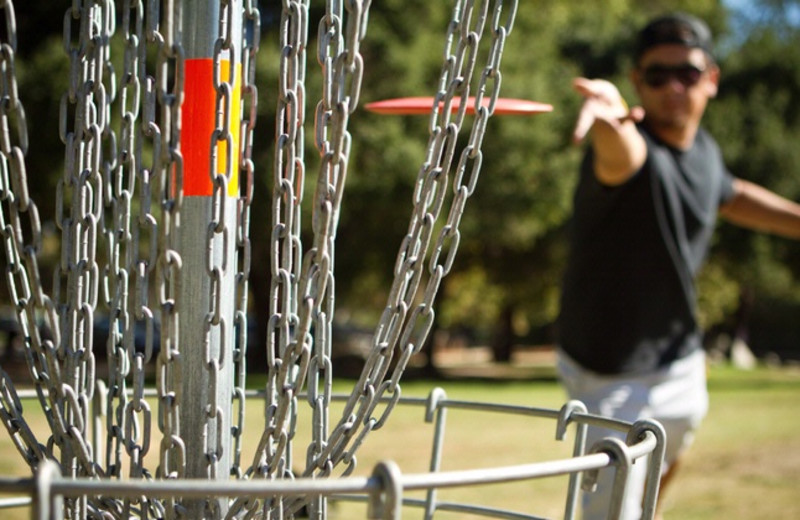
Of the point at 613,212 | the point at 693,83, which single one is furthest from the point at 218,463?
the point at 693,83

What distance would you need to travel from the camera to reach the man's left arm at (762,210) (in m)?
3.34

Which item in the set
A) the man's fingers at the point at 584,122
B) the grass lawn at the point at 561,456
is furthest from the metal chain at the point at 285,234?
the grass lawn at the point at 561,456

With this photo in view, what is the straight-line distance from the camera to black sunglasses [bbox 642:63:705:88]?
3127mm

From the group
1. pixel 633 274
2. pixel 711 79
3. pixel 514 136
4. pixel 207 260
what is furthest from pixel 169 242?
pixel 514 136

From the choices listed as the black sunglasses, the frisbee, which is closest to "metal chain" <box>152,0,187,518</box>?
the frisbee

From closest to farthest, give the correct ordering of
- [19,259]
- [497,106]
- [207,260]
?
[207,260], [19,259], [497,106]

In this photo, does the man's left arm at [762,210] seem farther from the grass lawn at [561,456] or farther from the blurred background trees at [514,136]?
the blurred background trees at [514,136]

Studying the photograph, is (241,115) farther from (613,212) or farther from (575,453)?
(613,212)

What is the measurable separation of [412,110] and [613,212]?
127 cm

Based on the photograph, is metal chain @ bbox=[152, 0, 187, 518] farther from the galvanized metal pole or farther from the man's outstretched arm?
the man's outstretched arm

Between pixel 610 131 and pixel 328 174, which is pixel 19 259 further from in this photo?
pixel 610 131

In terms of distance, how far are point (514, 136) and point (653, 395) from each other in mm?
15353

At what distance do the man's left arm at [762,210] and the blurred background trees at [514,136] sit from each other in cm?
910

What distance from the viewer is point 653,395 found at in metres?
2.98
